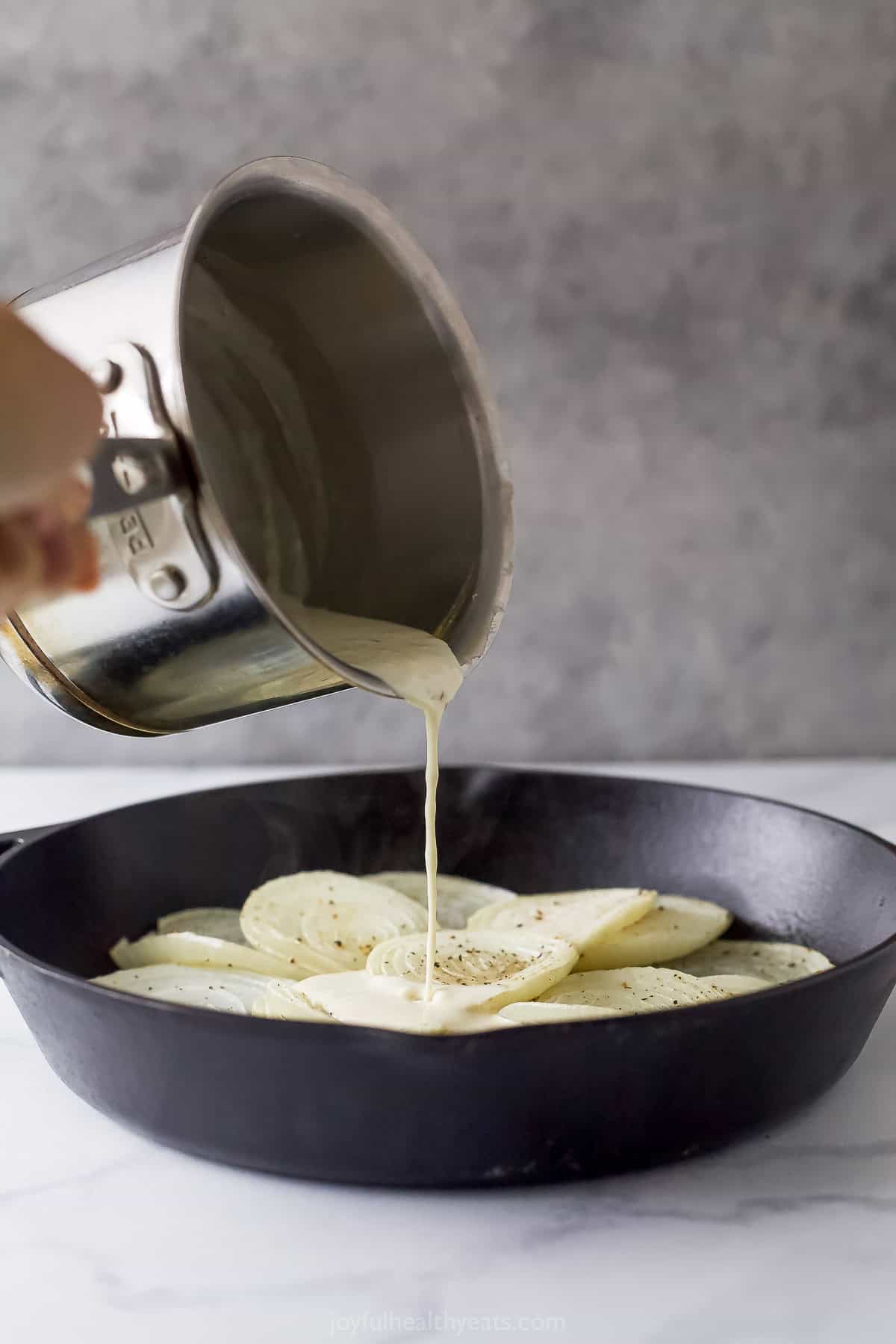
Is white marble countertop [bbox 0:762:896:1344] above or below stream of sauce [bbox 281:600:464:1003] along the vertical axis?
below

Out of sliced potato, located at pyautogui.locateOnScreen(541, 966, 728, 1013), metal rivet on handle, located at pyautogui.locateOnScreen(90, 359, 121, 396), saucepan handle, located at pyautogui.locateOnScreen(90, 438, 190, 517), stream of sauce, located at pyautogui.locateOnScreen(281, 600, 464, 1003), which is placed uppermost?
metal rivet on handle, located at pyautogui.locateOnScreen(90, 359, 121, 396)

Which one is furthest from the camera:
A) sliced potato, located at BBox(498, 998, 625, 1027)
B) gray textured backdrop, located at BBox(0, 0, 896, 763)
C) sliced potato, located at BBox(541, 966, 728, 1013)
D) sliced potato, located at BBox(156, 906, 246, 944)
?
gray textured backdrop, located at BBox(0, 0, 896, 763)

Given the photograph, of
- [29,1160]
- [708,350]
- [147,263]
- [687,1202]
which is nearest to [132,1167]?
[29,1160]

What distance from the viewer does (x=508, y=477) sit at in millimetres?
971

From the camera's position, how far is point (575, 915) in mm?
1021

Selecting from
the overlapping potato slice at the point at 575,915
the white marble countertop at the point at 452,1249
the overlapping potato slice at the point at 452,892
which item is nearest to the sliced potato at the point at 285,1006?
the white marble countertop at the point at 452,1249

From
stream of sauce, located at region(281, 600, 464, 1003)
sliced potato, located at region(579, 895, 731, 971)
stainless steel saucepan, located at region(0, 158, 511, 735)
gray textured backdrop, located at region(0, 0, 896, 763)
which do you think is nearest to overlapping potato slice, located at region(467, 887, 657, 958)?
sliced potato, located at region(579, 895, 731, 971)

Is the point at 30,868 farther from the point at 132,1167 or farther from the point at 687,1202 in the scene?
the point at 687,1202

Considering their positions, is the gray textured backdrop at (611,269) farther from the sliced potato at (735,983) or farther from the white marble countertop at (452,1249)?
the white marble countertop at (452,1249)

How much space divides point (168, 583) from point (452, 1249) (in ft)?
1.14

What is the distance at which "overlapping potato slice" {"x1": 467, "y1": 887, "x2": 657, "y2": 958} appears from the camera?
3.22ft

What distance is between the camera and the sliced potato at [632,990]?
846mm

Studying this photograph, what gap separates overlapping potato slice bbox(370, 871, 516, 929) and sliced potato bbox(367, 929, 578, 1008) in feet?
0.40

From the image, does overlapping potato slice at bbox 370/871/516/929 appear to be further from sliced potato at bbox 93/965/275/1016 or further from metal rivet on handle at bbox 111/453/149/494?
metal rivet on handle at bbox 111/453/149/494
